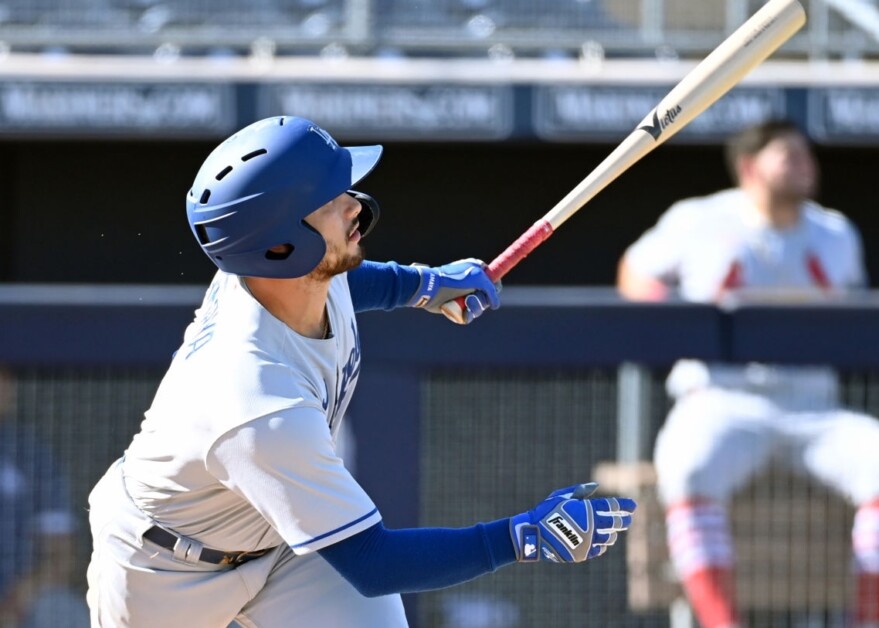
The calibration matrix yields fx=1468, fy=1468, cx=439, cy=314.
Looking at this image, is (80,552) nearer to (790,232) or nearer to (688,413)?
(688,413)

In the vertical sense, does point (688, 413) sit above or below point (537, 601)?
above

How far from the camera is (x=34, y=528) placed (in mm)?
3754

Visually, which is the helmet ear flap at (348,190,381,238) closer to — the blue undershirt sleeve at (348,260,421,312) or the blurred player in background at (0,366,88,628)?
the blue undershirt sleeve at (348,260,421,312)

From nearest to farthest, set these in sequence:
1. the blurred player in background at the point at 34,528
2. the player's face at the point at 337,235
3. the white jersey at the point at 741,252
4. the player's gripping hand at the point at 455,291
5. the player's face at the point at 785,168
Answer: the player's face at the point at 337,235 < the player's gripping hand at the point at 455,291 < the blurred player in background at the point at 34,528 < the white jersey at the point at 741,252 < the player's face at the point at 785,168

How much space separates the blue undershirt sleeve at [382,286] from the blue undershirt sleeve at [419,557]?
76cm

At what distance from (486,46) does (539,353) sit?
3697mm

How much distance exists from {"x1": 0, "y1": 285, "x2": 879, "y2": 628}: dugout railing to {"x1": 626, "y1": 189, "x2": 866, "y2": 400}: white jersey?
0.51 m

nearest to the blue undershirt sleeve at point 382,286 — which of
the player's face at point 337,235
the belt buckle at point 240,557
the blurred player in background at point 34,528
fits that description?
the player's face at point 337,235

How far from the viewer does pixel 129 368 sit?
3781 mm

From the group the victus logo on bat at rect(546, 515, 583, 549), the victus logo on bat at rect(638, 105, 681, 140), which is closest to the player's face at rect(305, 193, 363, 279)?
the victus logo on bat at rect(546, 515, 583, 549)

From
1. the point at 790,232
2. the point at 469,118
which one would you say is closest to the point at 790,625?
the point at 790,232

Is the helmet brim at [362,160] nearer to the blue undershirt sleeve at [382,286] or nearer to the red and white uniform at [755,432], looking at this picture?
the blue undershirt sleeve at [382,286]

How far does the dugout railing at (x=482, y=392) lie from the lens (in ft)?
12.3

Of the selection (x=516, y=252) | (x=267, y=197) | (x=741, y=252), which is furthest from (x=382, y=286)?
(x=741, y=252)
